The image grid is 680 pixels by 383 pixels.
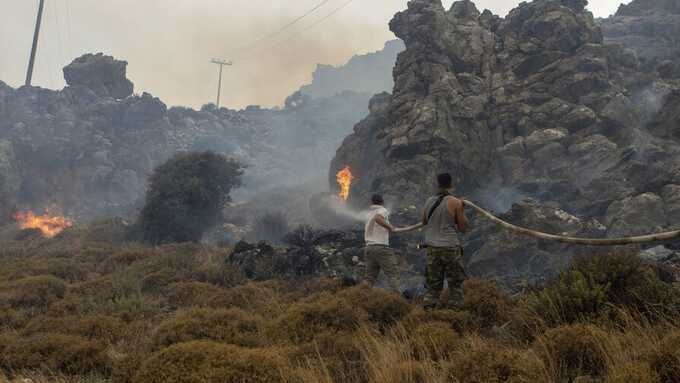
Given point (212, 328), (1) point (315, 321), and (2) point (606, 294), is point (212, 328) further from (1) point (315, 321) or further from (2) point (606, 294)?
(2) point (606, 294)

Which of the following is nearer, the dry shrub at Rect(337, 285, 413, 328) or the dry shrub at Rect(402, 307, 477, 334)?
the dry shrub at Rect(402, 307, 477, 334)

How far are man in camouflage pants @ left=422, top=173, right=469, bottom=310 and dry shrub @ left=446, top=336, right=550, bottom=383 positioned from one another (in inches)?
107

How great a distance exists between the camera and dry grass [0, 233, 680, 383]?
4527 millimetres

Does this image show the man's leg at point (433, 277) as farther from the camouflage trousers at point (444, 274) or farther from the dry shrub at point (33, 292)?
the dry shrub at point (33, 292)

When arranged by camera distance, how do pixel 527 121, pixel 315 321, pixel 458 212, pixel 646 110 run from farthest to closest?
pixel 527 121
pixel 646 110
pixel 458 212
pixel 315 321

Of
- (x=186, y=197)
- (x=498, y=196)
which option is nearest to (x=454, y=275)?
(x=498, y=196)

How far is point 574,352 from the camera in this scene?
475cm

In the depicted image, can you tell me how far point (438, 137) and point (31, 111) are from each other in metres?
56.9

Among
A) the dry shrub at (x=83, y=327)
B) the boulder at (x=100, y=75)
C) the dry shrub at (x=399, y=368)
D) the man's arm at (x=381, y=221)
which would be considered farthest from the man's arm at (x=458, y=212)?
the boulder at (x=100, y=75)

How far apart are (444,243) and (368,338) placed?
2.04 metres

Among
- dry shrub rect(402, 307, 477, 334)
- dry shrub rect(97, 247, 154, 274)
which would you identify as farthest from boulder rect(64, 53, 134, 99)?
dry shrub rect(402, 307, 477, 334)

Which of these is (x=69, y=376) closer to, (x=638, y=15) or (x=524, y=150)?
(x=524, y=150)

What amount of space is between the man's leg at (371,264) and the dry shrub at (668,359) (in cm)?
591

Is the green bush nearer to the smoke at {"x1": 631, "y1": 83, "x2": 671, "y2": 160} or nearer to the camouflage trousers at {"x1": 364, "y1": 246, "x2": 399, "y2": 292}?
the camouflage trousers at {"x1": 364, "y1": 246, "x2": 399, "y2": 292}
